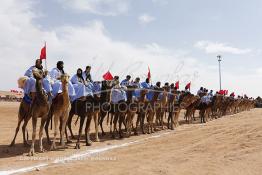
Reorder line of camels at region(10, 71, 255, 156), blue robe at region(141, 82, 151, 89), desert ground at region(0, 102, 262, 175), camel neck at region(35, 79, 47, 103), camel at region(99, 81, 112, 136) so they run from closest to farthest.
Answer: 1. desert ground at region(0, 102, 262, 175)
2. camel neck at region(35, 79, 47, 103)
3. line of camels at region(10, 71, 255, 156)
4. camel at region(99, 81, 112, 136)
5. blue robe at region(141, 82, 151, 89)

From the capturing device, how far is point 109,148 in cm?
1316

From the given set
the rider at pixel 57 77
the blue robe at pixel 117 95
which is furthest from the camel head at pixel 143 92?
the rider at pixel 57 77

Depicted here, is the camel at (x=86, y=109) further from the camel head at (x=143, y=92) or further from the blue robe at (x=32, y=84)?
the camel head at (x=143, y=92)

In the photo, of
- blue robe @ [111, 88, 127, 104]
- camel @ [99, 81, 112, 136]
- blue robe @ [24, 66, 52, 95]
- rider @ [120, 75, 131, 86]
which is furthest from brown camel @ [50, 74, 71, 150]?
rider @ [120, 75, 131, 86]

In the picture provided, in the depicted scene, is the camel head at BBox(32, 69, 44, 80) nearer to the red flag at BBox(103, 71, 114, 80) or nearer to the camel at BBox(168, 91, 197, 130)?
the red flag at BBox(103, 71, 114, 80)

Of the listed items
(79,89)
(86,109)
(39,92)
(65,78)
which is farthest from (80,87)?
(39,92)

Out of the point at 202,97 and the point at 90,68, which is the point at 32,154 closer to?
the point at 90,68

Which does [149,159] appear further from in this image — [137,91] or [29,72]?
[137,91]

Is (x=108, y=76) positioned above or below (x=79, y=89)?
above

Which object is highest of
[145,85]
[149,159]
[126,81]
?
[126,81]

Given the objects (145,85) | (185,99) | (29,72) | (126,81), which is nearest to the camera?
(29,72)

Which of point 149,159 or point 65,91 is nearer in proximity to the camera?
point 149,159

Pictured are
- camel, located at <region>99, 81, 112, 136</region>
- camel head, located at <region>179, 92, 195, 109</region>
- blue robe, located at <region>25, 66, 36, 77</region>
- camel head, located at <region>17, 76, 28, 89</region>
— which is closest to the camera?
camel head, located at <region>17, 76, 28, 89</region>

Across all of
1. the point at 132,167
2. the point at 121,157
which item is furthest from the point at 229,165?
the point at 121,157
